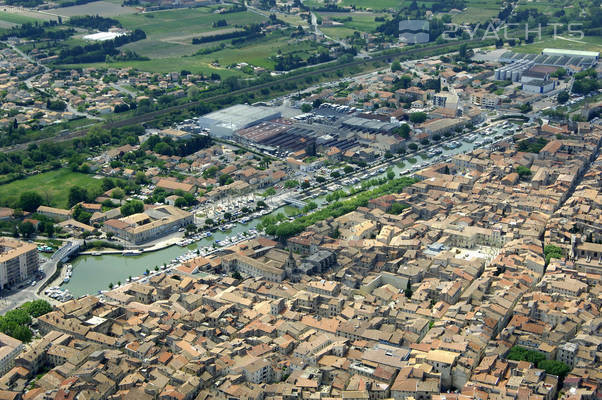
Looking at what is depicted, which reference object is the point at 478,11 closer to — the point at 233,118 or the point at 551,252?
the point at 233,118

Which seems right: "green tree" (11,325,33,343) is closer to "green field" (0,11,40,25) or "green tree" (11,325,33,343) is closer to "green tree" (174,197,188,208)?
"green tree" (174,197,188,208)

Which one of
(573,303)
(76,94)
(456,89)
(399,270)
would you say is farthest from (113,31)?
(573,303)

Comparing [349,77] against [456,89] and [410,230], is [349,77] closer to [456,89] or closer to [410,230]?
[456,89]

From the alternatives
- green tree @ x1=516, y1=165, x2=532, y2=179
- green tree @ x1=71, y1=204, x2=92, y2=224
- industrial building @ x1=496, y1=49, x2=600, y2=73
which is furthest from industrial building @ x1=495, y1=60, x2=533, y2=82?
green tree @ x1=71, y1=204, x2=92, y2=224

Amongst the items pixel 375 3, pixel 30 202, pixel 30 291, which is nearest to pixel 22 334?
pixel 30 291

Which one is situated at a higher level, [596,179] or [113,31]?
[113,31]
